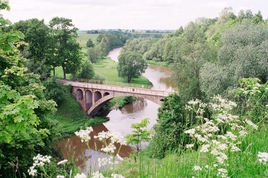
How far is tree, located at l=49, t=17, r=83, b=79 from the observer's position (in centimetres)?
3481

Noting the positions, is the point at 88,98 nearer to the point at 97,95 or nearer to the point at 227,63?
the point at 97,95

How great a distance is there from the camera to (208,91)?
19.5m

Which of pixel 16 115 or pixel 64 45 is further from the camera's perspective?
pixel 64 45

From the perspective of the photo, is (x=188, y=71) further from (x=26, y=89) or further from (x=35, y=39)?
(x=35, y=39)

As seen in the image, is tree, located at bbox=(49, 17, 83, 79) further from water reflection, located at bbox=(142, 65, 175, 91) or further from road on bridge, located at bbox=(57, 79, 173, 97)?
water reflection, located at bbox=(142, 65, 175, 91)

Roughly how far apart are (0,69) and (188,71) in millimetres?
18349

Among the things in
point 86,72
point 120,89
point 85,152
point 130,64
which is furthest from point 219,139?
point 130,64

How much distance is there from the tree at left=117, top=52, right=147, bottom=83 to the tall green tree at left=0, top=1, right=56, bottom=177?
99.3ft

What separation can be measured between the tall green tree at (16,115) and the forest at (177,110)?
2 centimetres

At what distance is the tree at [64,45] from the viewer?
3481 cm

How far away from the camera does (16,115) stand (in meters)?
4.98

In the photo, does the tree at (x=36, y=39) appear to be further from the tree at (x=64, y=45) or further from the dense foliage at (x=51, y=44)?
the tree at (x=64, y=45)

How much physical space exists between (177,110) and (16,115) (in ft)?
49.3

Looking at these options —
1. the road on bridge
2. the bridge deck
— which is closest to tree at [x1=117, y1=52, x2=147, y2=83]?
the road on bridge
